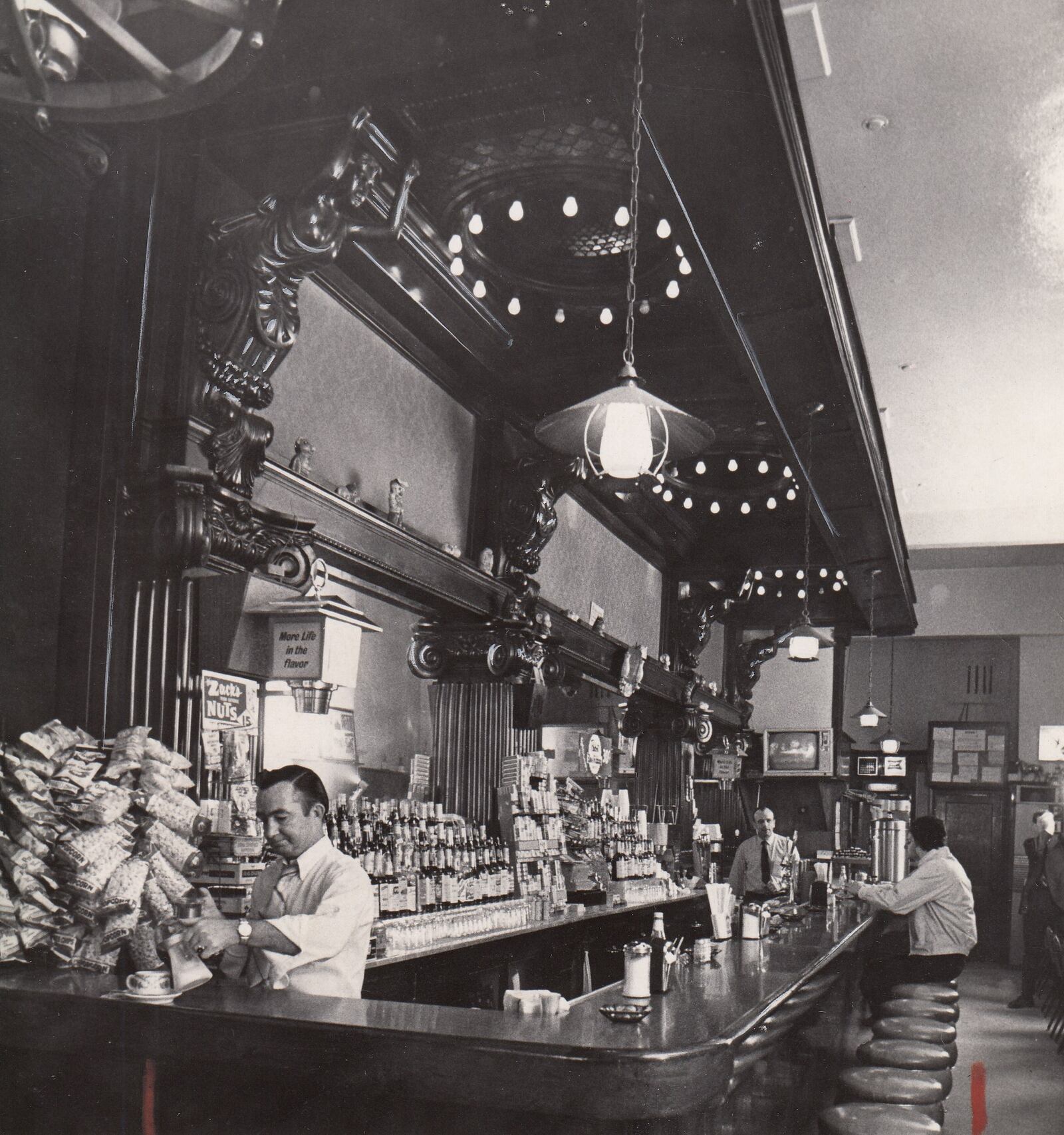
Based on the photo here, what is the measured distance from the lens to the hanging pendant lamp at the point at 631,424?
138 inches

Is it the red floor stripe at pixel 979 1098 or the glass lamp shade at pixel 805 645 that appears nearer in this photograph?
the red floor stripe at pixel 979 1098

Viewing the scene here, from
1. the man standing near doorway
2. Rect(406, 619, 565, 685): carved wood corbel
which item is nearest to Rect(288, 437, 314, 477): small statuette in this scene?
Rect(406, 619, 565, 685): carved wood corbel

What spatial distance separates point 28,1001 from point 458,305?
369 cm

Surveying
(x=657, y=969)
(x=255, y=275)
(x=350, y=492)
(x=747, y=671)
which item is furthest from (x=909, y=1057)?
(x=747, y=671)

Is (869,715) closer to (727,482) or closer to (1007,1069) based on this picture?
(727,482)

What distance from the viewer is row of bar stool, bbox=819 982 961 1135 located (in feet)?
11.7

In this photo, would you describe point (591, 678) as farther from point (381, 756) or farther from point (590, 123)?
Answer: point (590, 123)

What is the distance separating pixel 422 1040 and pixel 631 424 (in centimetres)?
183

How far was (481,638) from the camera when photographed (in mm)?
6320

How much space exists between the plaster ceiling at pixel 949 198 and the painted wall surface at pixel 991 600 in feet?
14.2

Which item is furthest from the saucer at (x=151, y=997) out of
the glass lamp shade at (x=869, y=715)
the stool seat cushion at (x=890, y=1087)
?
the glass lamp shade at (x=869, y=715)

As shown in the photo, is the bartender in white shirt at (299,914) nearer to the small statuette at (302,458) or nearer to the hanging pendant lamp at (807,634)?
the small statuette at (302,458)

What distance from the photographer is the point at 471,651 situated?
6.31 m

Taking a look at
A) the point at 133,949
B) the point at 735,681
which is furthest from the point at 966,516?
the point at 133,949
